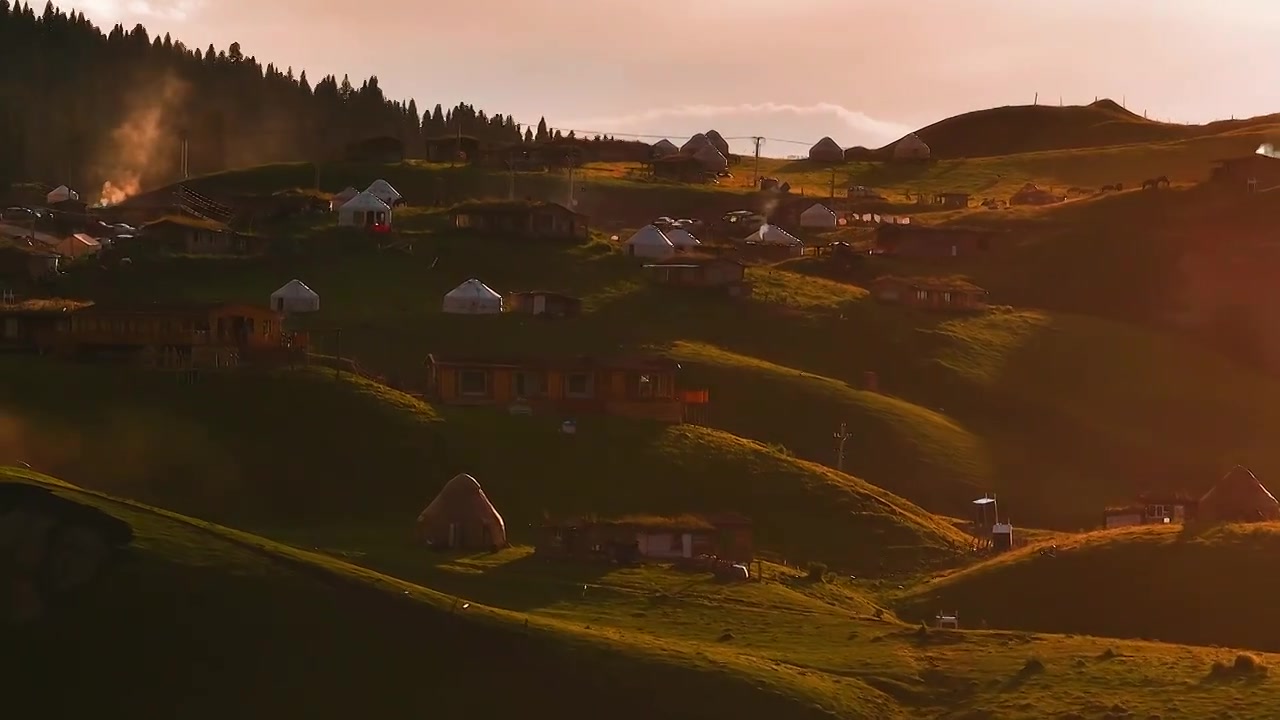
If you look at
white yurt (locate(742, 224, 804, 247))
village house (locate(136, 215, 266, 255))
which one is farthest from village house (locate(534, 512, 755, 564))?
white yurt (locate(742, 224, 804, 247))

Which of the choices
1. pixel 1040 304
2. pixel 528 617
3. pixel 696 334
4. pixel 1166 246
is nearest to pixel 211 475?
pixel 528 617

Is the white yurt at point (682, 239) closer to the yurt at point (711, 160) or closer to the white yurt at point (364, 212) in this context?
the white yurt at point (364, 212)

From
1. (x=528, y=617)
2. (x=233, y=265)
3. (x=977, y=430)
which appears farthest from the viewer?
(x=233, y=265)

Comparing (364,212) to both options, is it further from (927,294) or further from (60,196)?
(60,196)

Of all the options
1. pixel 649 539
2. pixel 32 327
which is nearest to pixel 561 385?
pixel 649 539

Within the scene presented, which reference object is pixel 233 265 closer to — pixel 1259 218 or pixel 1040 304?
pixel 1040 304

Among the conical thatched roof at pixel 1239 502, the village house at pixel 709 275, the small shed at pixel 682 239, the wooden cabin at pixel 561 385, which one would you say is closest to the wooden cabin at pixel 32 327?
the wooden cabin at pixel 561 385
